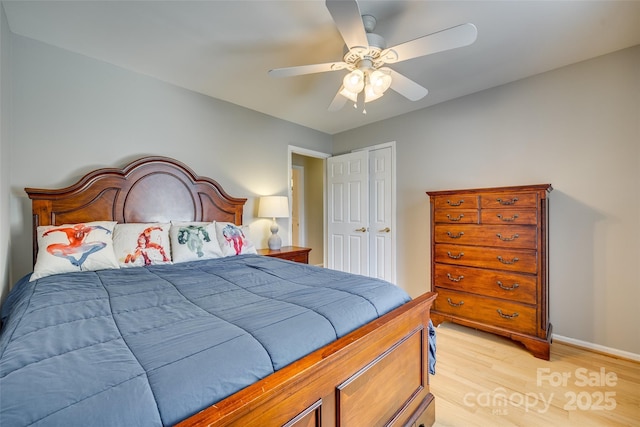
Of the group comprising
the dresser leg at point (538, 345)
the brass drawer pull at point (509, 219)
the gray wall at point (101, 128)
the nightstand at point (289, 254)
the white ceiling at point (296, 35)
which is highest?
the white ceiling at point (296, 35)

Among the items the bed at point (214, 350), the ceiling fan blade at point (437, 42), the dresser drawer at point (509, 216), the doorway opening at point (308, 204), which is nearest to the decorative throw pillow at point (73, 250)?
the bed at point (214, 350)

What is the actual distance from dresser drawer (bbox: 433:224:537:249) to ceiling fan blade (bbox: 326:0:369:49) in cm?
187

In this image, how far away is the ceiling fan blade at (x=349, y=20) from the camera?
132 cm

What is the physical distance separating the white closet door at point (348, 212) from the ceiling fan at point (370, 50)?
1.79 metres

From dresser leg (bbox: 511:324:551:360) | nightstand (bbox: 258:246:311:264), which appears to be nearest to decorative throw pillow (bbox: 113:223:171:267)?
nightstand (bbox: 258:246:311:264)

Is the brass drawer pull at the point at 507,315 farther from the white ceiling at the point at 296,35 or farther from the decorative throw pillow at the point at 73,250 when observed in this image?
the decorative throw pillow at the point at 73,250

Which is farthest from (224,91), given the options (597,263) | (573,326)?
(573,326)

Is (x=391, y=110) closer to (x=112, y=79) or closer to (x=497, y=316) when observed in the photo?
(x=497, y=316)

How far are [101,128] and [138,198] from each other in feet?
2.17

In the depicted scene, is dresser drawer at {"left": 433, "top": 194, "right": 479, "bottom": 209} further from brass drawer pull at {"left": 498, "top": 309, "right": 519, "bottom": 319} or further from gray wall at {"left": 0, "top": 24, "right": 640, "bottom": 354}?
brass drawer pull at {"left": 498, "top": 309, "right": 519, "bottom": 319}

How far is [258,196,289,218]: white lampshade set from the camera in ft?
10.8

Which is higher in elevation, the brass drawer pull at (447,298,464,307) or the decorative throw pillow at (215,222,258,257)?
the decorative throw pillow at (215,222,258,257)

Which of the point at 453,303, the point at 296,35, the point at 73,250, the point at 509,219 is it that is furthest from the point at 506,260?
the point at 73,250

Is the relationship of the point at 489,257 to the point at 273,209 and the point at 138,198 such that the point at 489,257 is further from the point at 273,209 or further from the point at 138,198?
the point at 138,198
